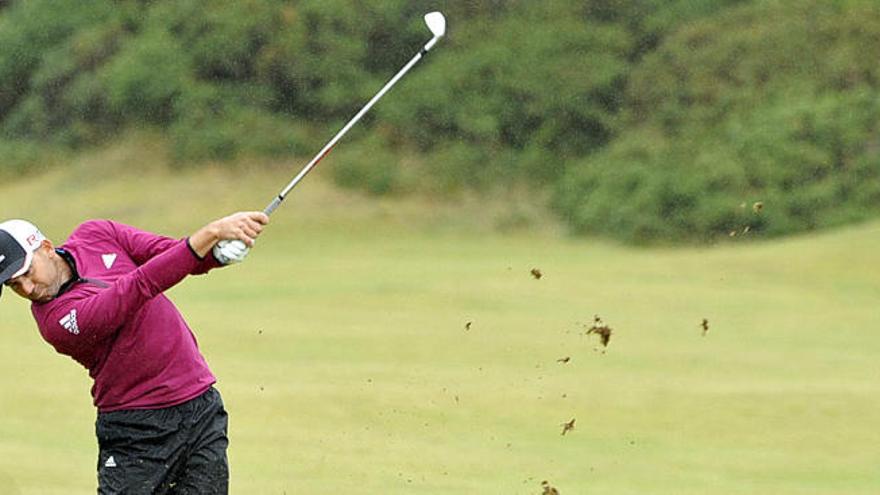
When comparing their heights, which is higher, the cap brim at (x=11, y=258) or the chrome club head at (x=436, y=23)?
the chrome club head at (x=436, y=23)

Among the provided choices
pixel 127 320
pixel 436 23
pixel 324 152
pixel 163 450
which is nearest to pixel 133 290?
pixel 127 320

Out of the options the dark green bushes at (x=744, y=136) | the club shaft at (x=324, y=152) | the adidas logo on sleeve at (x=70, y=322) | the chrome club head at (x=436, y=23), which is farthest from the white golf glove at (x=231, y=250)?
the dark green bushes at (x=744, y=136)

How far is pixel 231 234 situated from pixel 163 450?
103cm

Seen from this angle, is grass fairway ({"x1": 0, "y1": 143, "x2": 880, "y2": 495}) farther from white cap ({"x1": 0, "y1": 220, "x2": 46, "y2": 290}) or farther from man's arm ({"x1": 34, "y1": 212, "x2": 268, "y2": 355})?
white cap ({"x1": 0, "y1": 220, "x2": 46, "y2": 290})

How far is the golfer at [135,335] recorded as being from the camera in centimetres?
607

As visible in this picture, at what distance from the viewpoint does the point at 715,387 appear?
16.3 meters

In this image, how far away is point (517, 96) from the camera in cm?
4959

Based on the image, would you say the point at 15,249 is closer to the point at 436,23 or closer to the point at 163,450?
the point at 163,450

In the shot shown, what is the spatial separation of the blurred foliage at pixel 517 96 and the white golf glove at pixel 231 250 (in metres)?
34.1

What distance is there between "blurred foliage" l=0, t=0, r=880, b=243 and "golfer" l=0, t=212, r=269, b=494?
110 ft

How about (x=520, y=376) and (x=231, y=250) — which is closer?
(x=231, y=250)

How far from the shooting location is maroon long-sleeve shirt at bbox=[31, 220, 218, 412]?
20.0ft

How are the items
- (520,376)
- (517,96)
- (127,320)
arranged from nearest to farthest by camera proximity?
(127,320), (520,376), (517,96)

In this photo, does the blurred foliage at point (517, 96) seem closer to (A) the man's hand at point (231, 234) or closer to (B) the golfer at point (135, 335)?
(B) the golfer at point (135, 335)
